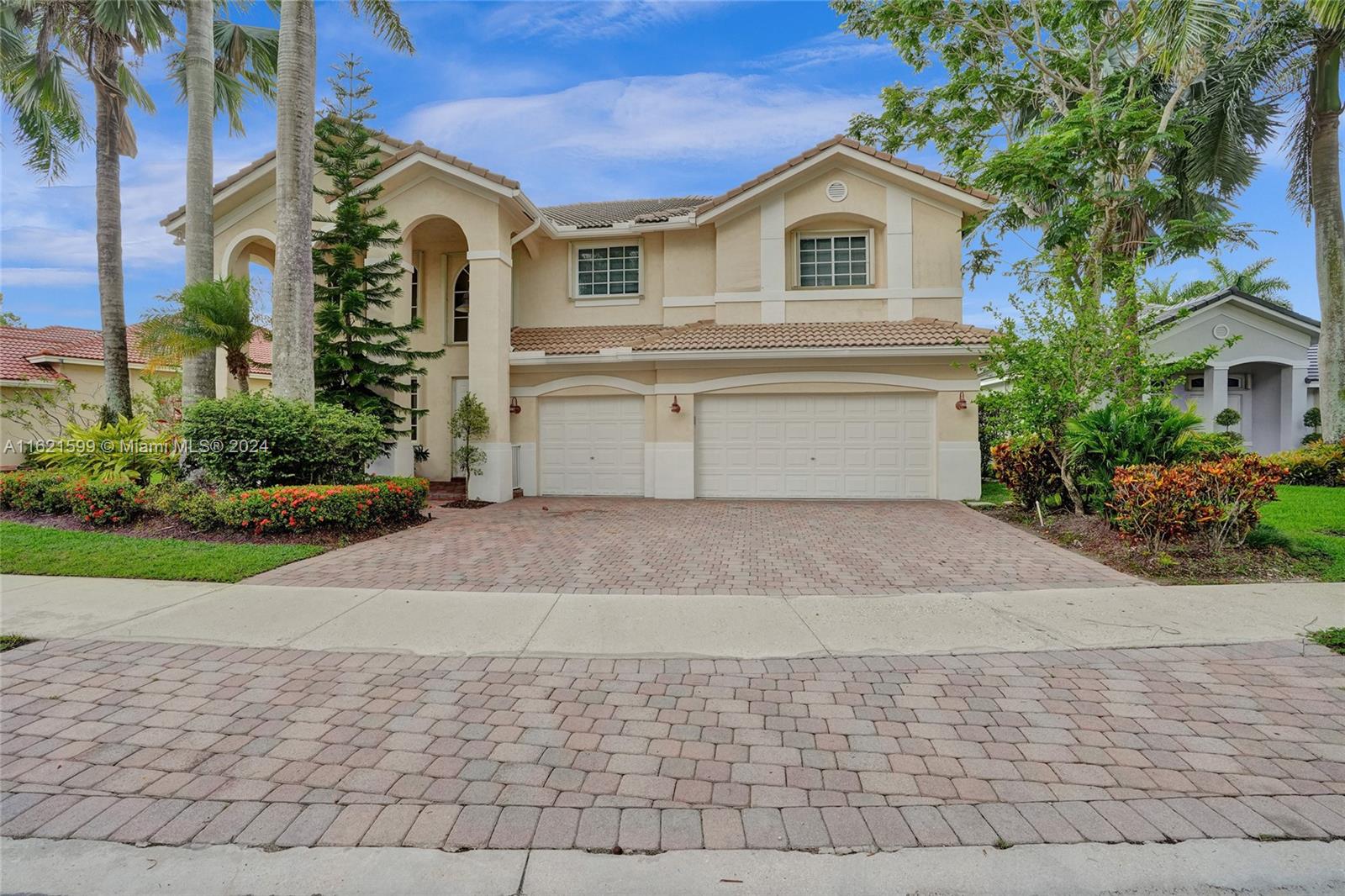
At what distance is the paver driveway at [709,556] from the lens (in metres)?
6.39

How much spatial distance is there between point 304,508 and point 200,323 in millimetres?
4596

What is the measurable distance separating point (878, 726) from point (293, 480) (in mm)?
9323

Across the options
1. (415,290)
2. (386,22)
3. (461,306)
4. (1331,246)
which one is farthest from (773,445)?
(1331,246)

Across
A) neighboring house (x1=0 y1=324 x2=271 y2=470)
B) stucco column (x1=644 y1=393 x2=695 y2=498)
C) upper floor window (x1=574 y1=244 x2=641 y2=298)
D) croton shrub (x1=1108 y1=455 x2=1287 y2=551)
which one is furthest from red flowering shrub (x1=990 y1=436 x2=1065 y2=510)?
neighboring house (x1=0 y1=324 x2=271 y2=470)

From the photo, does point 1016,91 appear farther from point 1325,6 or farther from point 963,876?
point 963,876

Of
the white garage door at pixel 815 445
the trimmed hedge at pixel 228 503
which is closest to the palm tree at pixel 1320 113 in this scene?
the white garage door at pixel 815 445

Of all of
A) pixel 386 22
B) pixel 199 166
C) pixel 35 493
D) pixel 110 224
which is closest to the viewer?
pixel 35 493

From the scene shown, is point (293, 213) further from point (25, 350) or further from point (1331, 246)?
point (1331, 246)

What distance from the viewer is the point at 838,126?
61.9ft

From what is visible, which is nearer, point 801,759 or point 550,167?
point 801,759

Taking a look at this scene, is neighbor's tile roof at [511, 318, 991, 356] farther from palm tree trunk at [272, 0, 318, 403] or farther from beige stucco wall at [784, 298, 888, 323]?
palm tree trunk at [272, 0, 318, 403]

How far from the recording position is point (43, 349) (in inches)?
741

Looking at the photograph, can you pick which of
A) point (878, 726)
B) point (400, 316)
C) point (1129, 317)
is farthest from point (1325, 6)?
point (400, 316)

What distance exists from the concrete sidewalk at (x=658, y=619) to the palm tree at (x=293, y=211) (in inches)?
193
